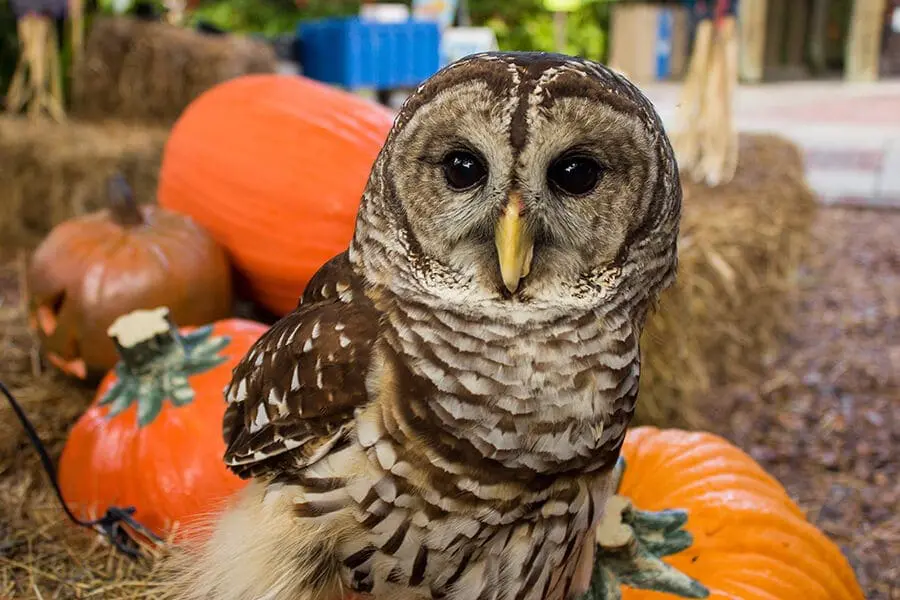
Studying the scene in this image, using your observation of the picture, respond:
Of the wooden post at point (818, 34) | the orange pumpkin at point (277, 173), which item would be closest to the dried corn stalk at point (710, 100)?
the orange pumpkin at point (277, 173)

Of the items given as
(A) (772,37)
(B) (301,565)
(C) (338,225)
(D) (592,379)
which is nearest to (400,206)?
(D) (592,379)

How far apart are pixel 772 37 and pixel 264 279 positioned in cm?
1267

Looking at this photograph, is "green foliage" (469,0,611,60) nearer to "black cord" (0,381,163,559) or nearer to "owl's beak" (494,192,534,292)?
"black cord" (0,381,163,559)

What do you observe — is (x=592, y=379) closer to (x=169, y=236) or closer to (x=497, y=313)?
(x=497, y=313)

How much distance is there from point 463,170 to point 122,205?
135cm

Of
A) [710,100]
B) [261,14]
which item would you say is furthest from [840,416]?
[261,14]

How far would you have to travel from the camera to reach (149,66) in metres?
4.90

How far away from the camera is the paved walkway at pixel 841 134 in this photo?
240 inches

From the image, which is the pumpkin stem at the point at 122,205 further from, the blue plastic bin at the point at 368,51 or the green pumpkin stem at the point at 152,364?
the blue plastic bin at the point at 368,51

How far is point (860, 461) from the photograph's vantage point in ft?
7.80

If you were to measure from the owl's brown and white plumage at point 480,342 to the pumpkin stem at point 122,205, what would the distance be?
115 centimetres

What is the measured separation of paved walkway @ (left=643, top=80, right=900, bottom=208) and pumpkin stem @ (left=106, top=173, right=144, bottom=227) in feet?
10.6

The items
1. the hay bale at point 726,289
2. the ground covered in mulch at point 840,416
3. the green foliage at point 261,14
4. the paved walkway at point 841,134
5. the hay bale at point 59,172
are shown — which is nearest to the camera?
the ground covered in mulch at point 840,416

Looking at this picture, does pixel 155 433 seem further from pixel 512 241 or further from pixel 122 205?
pixel 512 241
